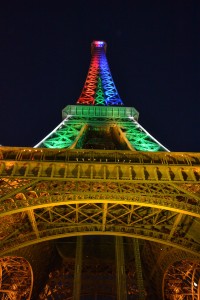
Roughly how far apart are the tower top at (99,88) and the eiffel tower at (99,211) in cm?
979

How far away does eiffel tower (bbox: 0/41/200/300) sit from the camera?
14734 mm

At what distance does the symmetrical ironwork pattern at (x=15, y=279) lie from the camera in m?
21.6

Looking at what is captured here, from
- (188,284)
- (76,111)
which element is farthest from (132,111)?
(188,284)

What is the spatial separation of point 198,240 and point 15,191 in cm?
908

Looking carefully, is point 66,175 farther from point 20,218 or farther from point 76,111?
point 76,111

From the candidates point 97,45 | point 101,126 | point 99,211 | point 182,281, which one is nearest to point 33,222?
point 99,211

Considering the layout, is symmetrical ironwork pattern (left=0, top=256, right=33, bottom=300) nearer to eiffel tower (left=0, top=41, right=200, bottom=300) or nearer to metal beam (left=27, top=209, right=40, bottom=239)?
eiffel tower (left=0, top=41, right=200, bottom=300)

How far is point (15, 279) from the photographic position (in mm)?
22594

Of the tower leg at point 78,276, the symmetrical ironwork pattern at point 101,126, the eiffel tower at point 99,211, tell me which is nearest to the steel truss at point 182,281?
the eiffel tower at point 99,211

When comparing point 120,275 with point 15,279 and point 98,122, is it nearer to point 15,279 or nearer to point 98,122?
point 15,279

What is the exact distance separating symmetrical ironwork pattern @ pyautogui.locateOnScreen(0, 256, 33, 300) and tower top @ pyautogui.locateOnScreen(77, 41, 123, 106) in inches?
638

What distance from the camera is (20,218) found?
54.1ft

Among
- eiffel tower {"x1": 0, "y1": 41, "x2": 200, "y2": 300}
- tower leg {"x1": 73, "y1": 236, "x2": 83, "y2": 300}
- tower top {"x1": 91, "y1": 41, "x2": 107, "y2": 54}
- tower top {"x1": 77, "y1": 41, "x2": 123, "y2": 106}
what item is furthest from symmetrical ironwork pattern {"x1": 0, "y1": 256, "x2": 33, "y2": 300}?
tower top {"x1": 91, "y1": 41, "x2": 107, "y2": 54}

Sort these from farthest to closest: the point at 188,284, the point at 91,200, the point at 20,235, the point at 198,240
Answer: the point at 188,284 → the point at 198,240 → the point at 20,235 → the point at 91,200
